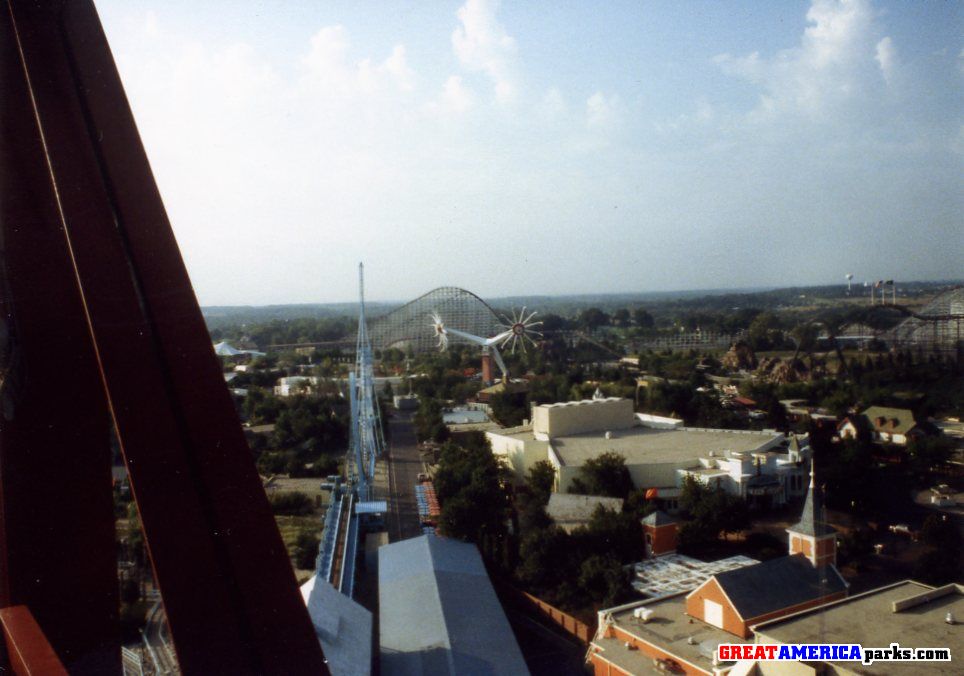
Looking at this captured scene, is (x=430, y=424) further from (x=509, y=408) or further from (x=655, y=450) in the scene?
(x=655, y=450)

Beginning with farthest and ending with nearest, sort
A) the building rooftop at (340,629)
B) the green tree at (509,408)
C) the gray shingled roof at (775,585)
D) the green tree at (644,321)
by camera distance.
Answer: the green tree at (644,321) < the green tree at (509,408) < the gray shingled roof at (775,585) < the building rooftop at (340,629)

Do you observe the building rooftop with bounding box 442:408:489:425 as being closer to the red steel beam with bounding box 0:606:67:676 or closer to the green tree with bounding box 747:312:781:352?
the green tree with bounding box 747:312:781:352

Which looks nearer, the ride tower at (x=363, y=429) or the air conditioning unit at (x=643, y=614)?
the air conditioning unit at (x=643, y=614)

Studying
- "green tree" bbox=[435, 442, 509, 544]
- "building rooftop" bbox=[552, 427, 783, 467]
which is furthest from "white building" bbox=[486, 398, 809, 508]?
"green tree" bbox=[435, 442, 509, 544]

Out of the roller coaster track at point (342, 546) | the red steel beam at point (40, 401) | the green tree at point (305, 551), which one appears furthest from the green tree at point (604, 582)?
the red steel beam at point (40, 401)

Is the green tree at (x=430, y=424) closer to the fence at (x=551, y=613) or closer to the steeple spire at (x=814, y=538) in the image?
the fence at (x=551, y=613)

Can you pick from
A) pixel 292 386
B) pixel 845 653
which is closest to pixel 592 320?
pixel 292 386

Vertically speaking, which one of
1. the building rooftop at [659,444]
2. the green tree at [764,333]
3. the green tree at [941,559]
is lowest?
the green tree at [941,559]

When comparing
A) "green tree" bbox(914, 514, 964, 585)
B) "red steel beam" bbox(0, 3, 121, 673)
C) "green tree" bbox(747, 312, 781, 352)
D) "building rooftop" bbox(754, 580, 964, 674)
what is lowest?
"green tree" bbox(914, 514, 964, 585)
